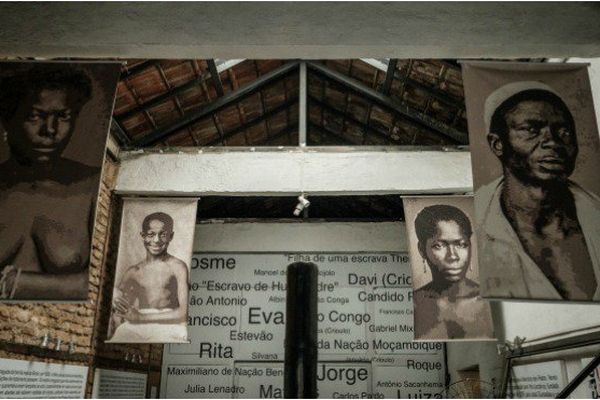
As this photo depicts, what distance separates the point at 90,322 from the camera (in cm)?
617

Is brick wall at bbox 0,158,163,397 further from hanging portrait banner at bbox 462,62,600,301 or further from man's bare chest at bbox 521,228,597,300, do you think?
man's bare chest at bbox 521,228,597,300

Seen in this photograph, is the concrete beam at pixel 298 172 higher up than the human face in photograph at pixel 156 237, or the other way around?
the concrete beam at pixel 298 172

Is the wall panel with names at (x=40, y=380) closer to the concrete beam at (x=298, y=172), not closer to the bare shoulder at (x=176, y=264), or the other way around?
the bare shoulder at (x=176, y=264)

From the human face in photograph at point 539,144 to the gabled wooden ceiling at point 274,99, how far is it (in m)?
3.39

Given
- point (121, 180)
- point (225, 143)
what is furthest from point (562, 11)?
point (225, 143)

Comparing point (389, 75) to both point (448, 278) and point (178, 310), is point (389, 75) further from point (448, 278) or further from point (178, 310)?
point (178, 310)

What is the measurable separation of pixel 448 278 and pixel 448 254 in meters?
0.28

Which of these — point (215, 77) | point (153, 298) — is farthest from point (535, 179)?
point (215, 77)

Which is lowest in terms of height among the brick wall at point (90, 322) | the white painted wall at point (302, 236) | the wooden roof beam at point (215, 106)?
the brick wall at point (90, 322)

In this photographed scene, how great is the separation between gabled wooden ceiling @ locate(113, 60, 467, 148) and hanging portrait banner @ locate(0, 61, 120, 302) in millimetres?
3217

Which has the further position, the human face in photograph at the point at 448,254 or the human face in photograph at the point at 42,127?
the human face in photograph at the point at 448,254

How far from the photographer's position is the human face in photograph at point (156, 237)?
6.03 meters

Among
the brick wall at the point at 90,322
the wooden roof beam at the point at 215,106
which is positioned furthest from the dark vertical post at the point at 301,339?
the wooden roof beam at the point at 215,106

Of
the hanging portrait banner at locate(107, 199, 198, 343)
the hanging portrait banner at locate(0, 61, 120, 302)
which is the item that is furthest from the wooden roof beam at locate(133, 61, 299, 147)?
the hanging portrait banner at locate(0, 61, 120, 302)
